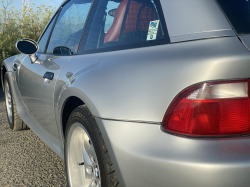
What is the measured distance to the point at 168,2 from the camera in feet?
4.78

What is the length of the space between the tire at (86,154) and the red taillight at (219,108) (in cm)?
52

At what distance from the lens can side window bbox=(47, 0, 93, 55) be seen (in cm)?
230

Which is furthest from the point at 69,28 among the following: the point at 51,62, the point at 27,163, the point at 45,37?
the point at 27,163

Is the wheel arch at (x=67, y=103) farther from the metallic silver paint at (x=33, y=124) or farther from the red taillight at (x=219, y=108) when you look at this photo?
the red taillight at (x=219, y=108)

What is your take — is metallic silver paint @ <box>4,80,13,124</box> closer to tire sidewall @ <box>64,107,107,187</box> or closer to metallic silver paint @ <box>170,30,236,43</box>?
tire sidewall @ <box>64,107,107,187</box>

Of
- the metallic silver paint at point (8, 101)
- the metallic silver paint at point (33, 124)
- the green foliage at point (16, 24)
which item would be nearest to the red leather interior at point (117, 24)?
the metallic silver paint at point (33, 124)

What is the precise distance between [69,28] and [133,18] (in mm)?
983

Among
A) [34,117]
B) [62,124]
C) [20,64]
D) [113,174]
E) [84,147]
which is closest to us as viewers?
[113,174]

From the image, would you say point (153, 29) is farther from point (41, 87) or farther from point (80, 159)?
point (41, 87)

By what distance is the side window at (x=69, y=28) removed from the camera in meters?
2.30

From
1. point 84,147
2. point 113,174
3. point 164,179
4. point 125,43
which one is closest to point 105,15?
point 125,43

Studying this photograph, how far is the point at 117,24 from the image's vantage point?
195 cm

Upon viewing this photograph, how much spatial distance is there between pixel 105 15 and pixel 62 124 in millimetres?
914

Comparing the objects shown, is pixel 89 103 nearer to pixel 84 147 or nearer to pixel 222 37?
pixel 84 147
